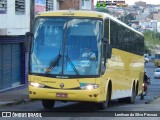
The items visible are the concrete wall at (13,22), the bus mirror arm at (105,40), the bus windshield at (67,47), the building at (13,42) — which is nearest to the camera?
the bus windshield at (67,47)

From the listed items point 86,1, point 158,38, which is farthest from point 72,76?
point 158,38

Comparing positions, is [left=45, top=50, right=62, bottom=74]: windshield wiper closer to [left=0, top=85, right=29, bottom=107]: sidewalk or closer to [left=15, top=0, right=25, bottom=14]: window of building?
[left=0, top=85, right=29, bottom=107]: sidewalk

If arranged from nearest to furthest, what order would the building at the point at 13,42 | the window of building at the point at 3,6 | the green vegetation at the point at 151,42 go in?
the window of building at the point at 3,6
the building at the point at 13,42
the green vegetation at the point at 151,42

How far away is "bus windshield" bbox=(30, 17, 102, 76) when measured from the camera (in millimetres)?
17797

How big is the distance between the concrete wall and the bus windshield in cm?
1121

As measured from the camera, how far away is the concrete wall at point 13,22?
29.9m

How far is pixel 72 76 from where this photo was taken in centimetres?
1767

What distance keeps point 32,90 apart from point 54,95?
0.78 metres

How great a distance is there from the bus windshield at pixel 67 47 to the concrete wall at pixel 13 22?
11214 mm

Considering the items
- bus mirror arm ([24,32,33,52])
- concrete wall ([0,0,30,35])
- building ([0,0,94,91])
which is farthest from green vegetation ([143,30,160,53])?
bus mirror arm ([24,32,33,52])

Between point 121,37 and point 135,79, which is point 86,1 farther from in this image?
point 121,37

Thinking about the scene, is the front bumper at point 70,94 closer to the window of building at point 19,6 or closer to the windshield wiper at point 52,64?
the windshield wiper at point 52,64

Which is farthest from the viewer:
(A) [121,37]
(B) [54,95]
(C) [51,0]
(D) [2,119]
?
(C) [51,0]

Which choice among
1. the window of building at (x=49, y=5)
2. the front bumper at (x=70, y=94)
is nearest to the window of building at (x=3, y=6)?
the window of building at (x=49, y=5)
